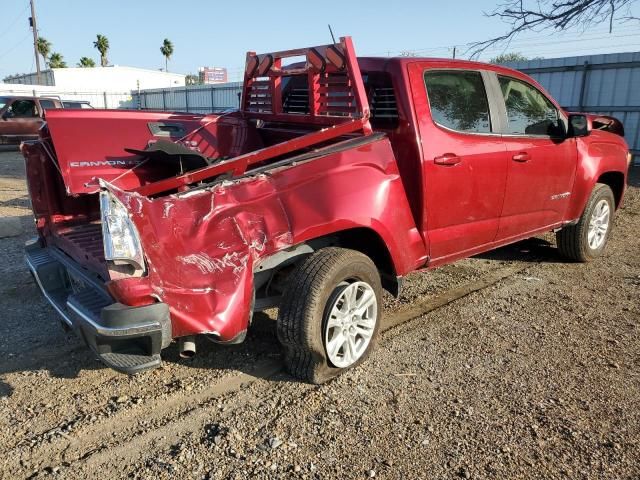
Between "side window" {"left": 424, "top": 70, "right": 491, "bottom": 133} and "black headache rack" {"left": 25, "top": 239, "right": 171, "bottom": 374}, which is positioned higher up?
"side window" {"left": 424, "top": 70, "right": 491, "bottom": 133}

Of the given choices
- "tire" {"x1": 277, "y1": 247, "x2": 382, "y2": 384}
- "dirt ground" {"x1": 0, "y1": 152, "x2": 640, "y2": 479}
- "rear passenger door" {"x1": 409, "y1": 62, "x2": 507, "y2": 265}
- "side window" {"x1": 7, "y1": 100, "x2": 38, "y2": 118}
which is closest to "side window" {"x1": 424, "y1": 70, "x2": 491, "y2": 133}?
"rear passenger door" {"x1": 409, "y1": 62, "x2": 507, "y2": 265}

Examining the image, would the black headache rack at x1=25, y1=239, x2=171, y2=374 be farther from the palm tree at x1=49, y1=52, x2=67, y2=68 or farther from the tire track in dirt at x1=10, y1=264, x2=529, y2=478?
the palm tree at x1=49, y1=52, x2=67, y2=68

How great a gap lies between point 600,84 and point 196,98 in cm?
2005

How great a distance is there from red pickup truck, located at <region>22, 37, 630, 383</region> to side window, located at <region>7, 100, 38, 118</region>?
53.5 ft

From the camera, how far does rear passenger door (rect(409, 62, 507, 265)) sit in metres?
3.82

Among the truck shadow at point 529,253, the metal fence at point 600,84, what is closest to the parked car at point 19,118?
the metal fence at point 600,84

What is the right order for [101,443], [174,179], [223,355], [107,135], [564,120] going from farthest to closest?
[564,120] → [107,135] → [223,355] → [174,179] → [101,443]

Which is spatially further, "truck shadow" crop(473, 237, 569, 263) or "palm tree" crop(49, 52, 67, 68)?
"palm tree" crop(49, 52, 67, 68)

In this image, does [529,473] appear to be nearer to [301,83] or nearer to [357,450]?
[357,450]

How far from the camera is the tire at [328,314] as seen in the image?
3.12 m

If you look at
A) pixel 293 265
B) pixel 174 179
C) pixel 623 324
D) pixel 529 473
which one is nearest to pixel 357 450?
pixel 529 473

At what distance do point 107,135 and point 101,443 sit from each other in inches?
89.7

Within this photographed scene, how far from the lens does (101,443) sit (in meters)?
2.80

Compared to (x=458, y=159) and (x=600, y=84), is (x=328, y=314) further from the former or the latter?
(x=600, y=84)
